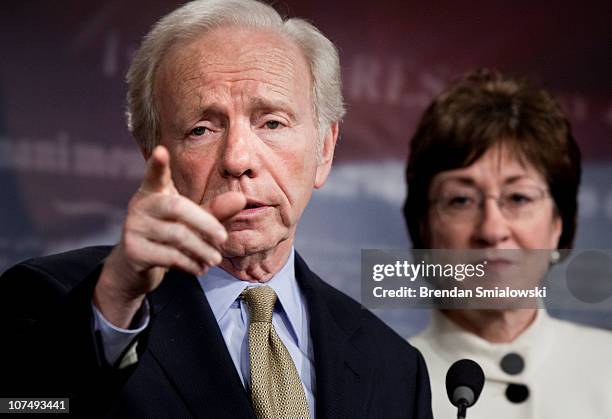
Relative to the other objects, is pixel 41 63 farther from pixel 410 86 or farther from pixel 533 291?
pixel 533 291

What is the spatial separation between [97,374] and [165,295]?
0.51 meters

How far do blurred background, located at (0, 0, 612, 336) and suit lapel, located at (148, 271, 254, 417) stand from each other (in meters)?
1.06

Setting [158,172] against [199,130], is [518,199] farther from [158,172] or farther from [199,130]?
[158,172]

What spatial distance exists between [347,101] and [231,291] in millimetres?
1217

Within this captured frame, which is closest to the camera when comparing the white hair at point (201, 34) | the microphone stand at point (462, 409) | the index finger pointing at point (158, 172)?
the index finger pointing at point (158, 172)

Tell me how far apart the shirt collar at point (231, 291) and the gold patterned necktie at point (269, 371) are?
0.03 m

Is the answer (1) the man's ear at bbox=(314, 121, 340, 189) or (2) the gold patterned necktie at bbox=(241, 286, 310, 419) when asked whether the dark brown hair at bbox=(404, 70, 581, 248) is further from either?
(2) the gold patterned necktie at bbox=(241, 286, 310, 419)

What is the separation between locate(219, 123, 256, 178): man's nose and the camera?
6.56 ft

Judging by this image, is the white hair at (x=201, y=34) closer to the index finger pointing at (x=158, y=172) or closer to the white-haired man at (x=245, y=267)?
the white-haired man at (x=245, y=267)

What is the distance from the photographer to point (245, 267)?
215cm

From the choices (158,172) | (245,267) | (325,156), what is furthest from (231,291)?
(158,172)

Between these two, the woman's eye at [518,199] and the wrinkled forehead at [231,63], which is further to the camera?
the woman's eye at [518,199]

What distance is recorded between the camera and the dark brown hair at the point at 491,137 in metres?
2.81

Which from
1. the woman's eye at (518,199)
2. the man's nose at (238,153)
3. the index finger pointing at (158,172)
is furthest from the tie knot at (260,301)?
the woman's eye at (518,199)
